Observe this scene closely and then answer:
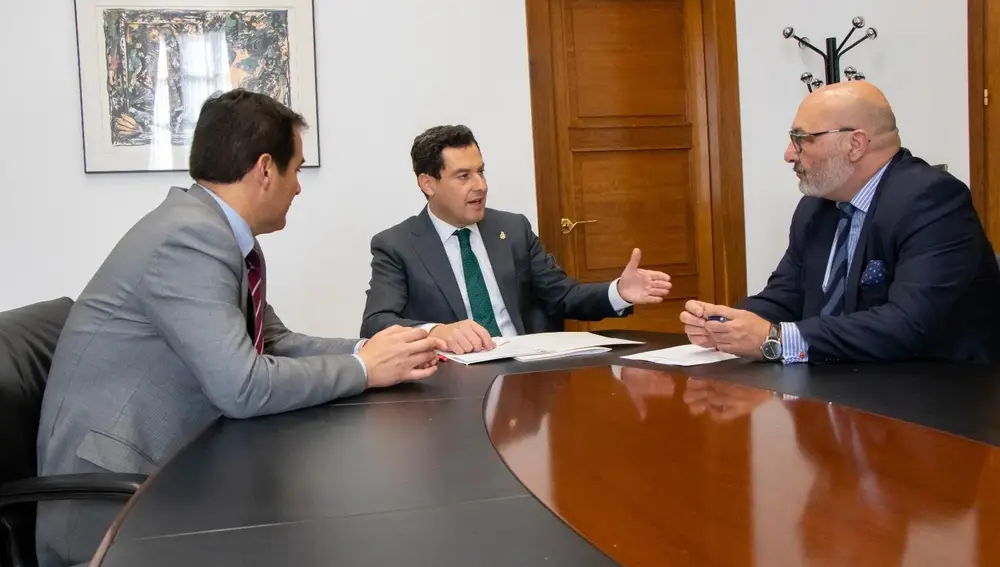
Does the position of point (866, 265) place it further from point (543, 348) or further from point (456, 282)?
point (456, 282)

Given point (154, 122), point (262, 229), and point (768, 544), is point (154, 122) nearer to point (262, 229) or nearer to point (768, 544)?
point (262, 229)

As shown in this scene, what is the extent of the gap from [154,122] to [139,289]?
2.41 metres

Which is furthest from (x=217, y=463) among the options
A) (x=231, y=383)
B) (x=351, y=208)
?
(x=351, y=208)

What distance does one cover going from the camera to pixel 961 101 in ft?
14.9

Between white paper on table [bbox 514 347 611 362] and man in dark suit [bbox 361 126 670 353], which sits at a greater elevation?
man in dark suit [bbox 361 126 670 353]

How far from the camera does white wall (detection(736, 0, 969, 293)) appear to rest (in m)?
4.41

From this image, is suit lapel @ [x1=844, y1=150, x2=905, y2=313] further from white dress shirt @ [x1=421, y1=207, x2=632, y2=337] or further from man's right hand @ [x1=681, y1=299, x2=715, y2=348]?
white dress shirt @ [x1=421, y1=207, x2=632, y2=337]

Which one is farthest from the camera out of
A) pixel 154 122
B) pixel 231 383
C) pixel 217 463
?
pixel 154 122

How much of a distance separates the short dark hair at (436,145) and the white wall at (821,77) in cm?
195

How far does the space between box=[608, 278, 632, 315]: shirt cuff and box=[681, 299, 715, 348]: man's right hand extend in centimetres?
75

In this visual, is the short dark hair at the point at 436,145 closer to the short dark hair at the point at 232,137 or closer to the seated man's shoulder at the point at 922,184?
the short dark hair at the point at 232,137

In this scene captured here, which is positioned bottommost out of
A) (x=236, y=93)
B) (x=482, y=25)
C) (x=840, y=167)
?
(x=840, y=167)

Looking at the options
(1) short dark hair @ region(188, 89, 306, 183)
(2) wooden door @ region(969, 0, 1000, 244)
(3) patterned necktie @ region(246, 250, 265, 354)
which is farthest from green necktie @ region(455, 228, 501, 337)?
(2) wooden door @ region(969, 0, 1000, 244)

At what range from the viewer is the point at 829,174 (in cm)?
229
